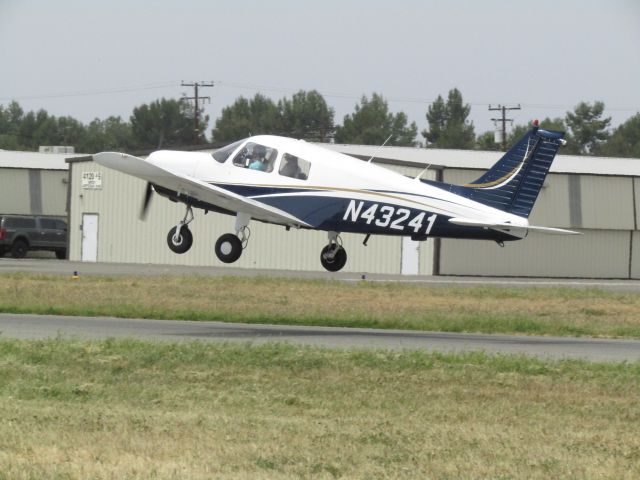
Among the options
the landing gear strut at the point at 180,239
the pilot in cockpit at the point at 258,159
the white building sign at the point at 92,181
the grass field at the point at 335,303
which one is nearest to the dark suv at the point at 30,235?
the white building sign at the point at 92,181

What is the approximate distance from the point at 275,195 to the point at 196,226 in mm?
31849

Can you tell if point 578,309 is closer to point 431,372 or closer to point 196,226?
point 431,372

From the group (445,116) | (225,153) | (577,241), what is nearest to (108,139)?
(445,116)

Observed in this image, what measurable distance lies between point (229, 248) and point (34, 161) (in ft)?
166

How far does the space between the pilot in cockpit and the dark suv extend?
38.0m

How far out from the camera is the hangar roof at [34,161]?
7188 cm

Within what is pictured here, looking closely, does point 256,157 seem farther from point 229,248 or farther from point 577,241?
point 577,241

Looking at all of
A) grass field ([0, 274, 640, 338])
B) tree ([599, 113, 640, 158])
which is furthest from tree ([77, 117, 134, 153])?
grass field ([0, 274, 640, 338])

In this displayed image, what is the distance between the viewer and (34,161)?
72.6m

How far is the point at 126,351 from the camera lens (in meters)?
20.7

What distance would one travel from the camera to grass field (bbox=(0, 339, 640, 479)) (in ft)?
39.3

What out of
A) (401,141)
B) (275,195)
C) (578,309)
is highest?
(401,141)

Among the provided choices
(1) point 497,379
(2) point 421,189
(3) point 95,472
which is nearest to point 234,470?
(3) point 95,472

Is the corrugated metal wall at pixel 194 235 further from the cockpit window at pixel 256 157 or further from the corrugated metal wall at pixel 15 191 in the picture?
the cockpit window at pixel 256 157
